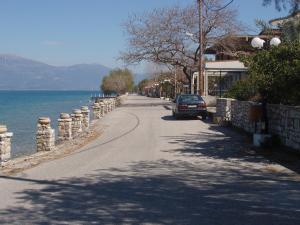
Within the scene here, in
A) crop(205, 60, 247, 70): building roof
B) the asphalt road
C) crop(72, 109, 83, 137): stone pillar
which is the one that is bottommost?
the asphalt road

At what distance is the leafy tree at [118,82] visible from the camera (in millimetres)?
163875

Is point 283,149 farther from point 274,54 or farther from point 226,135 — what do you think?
point 226,135

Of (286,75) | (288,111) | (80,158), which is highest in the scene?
(286,75)

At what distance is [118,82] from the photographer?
163625 millimetres

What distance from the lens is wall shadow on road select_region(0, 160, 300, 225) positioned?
7414 millimetres

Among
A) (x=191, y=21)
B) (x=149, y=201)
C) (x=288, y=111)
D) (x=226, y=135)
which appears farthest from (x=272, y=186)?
(x=191, y=21)

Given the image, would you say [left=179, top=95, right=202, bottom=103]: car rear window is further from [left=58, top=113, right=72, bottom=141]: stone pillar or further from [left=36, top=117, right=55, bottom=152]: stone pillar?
[left=36, top=117, right=55, bottom=152]: stone pillar

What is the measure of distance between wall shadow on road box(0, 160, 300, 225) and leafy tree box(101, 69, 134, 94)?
500 feet

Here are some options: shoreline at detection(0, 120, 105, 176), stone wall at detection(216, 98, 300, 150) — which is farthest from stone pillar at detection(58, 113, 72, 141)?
stone wall at detection(216, 98, 300, 150)

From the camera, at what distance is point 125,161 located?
44.8 feet

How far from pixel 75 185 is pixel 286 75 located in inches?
297

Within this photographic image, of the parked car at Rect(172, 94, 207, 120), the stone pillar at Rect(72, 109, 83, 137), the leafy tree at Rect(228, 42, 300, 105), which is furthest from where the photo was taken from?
the parked car at Rect(172, 94, 207, 120)

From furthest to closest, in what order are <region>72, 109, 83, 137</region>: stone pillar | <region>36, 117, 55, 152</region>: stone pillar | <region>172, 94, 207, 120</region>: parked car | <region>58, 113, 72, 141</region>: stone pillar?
1. <region>172, 94, 207, 120</region>: parked car
2. <region>72, 109, 83, 137</region>: stone pillar
3. <region>58, 113, 72, 141</region>: stone pillar
4. <region>36, 117, 55, 152</region>: stone pillar

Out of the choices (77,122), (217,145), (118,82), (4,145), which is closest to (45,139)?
(4,145)
